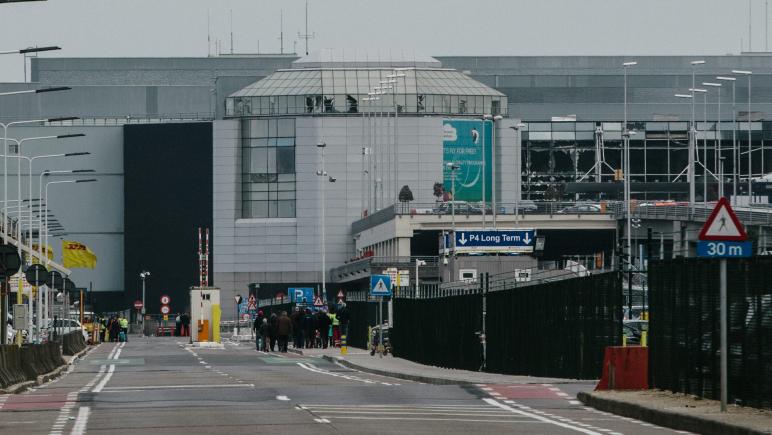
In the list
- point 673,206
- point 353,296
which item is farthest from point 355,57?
point 353,296

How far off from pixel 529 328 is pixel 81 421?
18.4 meters

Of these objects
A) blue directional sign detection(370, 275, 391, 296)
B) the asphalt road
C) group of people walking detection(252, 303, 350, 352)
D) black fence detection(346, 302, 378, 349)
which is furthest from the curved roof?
the asphalt road

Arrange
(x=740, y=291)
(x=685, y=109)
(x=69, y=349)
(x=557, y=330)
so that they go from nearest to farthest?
(x=740, y=291) → (x=557, y=330) → (x=69, y=349) → (x=685, y=109)

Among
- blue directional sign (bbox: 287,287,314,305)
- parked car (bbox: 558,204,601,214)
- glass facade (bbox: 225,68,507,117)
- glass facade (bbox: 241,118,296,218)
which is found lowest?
blue directional sign (bbox: 287,287,314,305)

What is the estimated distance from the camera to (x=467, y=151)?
464 feet

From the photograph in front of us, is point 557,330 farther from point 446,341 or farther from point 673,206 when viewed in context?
point 673,206

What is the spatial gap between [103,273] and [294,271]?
18145 millimetres

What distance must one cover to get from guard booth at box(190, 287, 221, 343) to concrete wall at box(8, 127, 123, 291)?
67496mm

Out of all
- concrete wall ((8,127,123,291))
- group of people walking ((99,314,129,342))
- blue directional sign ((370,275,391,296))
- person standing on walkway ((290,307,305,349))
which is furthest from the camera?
concrete wall ((8,127,123,291))

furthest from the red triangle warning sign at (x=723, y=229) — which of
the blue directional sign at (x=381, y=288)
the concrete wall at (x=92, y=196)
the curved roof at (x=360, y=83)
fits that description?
the concrete wall at (x=92, y=196)

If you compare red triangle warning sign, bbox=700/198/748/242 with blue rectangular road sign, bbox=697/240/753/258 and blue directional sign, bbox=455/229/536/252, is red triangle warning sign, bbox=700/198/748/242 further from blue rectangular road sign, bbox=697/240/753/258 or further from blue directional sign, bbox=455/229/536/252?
blue directional sign, bbox=455/229/536/252

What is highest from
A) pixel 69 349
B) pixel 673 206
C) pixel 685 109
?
pixel 685 109

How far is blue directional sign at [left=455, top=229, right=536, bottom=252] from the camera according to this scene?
54.6 metres

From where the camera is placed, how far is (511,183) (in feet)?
502
